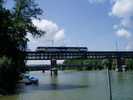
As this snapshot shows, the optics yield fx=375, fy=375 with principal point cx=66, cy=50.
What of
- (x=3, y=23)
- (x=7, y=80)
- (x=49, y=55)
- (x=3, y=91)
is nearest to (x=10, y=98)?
(x=3, y=91)

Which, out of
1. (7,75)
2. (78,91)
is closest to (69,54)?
(7,75)

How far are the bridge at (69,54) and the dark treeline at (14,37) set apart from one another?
3671 inches

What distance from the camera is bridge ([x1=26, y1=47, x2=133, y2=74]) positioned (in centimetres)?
16000

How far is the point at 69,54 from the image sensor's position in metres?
172

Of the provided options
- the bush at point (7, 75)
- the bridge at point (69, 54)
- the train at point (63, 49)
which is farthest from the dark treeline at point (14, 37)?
the train at point (63, 49)

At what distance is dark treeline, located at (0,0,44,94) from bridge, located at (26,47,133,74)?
9324 cm

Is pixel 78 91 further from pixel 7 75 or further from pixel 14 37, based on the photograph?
pixel 14 37

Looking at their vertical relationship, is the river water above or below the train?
below

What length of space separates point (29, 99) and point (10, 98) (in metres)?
3.47

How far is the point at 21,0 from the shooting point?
2314 inches

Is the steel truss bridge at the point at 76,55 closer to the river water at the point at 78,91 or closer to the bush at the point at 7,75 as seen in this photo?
the river water at the point at 78,91

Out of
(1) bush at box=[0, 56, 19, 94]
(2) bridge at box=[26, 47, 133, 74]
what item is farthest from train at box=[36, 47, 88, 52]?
(1) bush at box=[0, 56, 19, 94]

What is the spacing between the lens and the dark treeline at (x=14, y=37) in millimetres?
47062

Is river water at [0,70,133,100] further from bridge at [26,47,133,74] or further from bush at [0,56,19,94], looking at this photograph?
bridge at [26,47,133,74]
